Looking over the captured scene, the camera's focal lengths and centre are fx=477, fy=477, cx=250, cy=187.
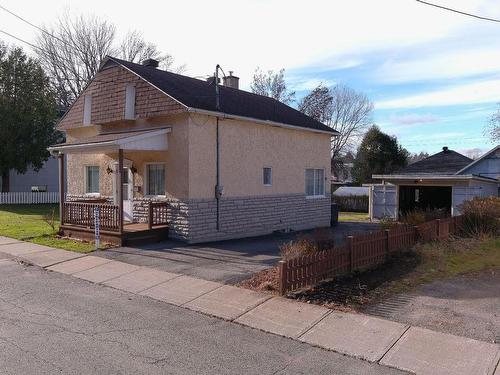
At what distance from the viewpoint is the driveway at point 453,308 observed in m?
6.50

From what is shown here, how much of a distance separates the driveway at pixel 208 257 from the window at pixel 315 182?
618cm

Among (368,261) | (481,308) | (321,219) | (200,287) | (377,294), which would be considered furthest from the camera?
(321,219)

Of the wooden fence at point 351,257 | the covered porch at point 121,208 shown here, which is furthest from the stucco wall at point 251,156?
the wooden fence at point 351,257

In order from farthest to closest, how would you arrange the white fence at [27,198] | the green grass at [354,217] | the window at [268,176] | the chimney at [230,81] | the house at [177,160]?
the white fence at [27,198], the green grass at [354,217], the chimney at [230,81], the window at [268,176], the house at [177,160]

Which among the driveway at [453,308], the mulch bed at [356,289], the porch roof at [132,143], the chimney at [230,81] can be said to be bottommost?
the driveway at [453,308]

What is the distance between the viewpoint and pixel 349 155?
55594 millimetres

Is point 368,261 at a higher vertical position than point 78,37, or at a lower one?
lower

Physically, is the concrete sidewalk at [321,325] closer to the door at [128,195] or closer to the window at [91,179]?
the door at [128,195]

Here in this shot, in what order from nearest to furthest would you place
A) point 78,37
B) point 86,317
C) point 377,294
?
point 86,317, point 377,294, point 78,37

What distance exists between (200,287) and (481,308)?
15.5 feet

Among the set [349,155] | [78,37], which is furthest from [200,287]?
[349,155]

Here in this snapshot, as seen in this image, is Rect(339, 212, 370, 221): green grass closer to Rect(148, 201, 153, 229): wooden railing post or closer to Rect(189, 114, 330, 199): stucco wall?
Rect(189, 114, 330, 199): stucco wall

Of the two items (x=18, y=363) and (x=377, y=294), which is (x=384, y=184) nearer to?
(x=377, y=294)

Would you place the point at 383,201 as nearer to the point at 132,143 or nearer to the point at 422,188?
the point at 422,188
